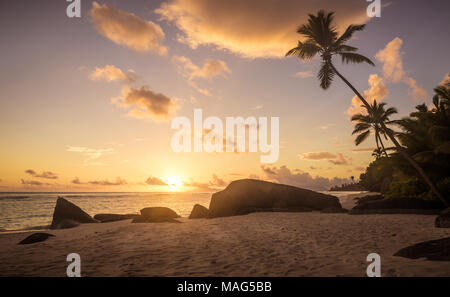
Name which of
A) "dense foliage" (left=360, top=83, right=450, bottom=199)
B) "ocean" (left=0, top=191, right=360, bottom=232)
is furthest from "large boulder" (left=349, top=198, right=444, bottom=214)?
"ocean" (left=0, top=191, right=360, bottom=232)

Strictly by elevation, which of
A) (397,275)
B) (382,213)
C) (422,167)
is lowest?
(382,213)

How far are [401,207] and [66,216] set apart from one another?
19.8 meters

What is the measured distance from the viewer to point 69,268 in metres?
4.87

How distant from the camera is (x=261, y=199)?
58.5 ft

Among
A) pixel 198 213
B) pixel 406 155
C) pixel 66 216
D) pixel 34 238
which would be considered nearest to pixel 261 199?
pixel 198 213

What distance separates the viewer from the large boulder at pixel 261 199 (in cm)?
1691

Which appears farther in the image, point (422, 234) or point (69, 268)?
point (422, 234)

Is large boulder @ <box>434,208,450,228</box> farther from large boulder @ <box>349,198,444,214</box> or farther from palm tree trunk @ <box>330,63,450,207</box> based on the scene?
palm tree trunk @ <box>330,63,450,207</box>

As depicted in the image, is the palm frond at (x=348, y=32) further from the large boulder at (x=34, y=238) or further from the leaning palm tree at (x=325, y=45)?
the large boulder at (x=34, y=238)

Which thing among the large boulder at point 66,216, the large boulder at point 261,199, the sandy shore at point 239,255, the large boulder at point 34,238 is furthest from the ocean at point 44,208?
the sandy shore at point 239,255

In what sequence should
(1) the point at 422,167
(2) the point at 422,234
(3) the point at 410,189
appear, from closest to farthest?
(2) the point at 422,234 < (1) the point at 422,167 < (3) the point at 410,189
